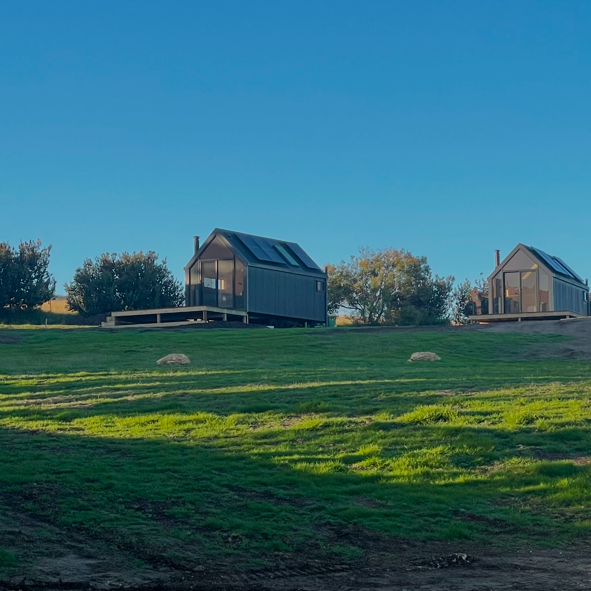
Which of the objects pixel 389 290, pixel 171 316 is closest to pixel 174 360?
pixel 171 316

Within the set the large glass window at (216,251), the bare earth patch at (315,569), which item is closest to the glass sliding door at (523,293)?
the large glass window at (216,251)

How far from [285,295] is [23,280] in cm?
2098

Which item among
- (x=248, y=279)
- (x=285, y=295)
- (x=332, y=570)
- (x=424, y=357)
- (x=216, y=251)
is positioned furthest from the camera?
(x=285, y=295)

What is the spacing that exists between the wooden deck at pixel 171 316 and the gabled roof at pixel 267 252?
3004 millimetres

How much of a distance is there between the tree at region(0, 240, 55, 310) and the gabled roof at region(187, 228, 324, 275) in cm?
1707

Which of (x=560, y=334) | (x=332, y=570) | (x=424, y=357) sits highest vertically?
(x=560, y=334)

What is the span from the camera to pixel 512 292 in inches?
1860

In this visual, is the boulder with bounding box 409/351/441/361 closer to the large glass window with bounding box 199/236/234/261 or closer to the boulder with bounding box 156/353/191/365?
the boulder with bounding box 156/353/191/365

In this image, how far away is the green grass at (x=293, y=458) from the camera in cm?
924

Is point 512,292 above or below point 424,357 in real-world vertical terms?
above

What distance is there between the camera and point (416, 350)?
30.0 metres

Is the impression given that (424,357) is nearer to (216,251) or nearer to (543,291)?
(216,251)

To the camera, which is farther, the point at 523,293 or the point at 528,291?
the point at 523,293

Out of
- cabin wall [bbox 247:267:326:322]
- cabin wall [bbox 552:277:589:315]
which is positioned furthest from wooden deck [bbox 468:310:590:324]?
cabin wall [bbox 247:267:326:322]
